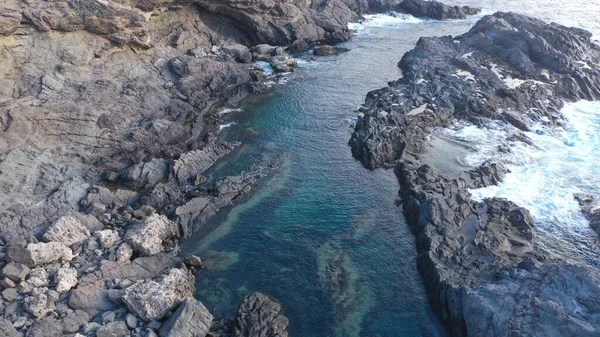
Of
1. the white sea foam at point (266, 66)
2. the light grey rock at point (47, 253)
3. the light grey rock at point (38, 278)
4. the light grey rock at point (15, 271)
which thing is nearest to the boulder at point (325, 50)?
the white sea foam at point (266, 66)

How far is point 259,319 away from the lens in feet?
87.4

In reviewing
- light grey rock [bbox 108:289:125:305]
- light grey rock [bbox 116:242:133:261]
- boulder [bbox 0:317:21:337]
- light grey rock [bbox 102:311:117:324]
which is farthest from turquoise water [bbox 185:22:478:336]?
boulder [bbox 0:317:21:337]

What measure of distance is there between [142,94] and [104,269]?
21.9 metres

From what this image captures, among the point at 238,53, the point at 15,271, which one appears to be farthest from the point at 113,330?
the point at 238,53

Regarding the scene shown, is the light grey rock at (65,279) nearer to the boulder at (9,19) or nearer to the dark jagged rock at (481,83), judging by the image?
the boulder at (9,19)

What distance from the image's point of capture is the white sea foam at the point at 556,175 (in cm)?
3481

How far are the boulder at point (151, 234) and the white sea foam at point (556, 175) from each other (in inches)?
896

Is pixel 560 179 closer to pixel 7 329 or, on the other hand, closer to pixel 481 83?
pixel 481 83

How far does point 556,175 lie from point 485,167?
5929 mm

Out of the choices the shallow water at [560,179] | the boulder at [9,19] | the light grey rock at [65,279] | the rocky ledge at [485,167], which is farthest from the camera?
the boulder at [9,19]

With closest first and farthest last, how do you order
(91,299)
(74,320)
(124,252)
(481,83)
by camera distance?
(74,320), (91,299), (124,252), (481,83)

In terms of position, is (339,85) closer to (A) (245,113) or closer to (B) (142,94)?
(A) (245,113)

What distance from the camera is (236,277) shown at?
3041 cm

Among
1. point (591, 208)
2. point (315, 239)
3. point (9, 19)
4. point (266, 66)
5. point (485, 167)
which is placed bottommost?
point (315, 239)
